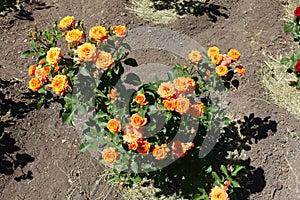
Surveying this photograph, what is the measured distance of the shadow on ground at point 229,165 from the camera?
3111 millimetres

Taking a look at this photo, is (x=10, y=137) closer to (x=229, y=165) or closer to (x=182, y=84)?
(x=182, y=84)

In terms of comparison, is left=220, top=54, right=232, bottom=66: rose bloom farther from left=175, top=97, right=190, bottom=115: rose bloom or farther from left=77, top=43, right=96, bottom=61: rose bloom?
left=77, top=43, right=96, bottom=61: rose bloom

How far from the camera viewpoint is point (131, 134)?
7.82ft

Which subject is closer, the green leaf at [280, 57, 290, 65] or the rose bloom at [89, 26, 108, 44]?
the rose bloom at [89, 26, 108, 44]

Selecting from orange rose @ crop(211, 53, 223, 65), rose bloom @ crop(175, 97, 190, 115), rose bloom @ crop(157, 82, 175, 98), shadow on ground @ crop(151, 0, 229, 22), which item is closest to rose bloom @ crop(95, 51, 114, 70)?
rose bloom @ crop(157, 82, 175, 98)

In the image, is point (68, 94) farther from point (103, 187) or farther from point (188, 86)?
point (103, 187)

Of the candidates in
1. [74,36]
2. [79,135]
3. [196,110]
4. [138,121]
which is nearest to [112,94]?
[138,121]

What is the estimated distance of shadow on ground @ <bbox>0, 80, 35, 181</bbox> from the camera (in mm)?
3450

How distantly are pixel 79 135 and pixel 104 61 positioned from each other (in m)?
1.37

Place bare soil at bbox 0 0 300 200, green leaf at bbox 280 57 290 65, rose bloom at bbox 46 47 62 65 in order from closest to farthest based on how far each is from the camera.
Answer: rose bloom at bbox 46 47 62 65
bare soil at bbox 0 0 300 200
green leaf at bbox 280 57 290 65

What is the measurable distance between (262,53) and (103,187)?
2.29 metres

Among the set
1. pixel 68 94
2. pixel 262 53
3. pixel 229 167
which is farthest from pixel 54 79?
pixel 262 53

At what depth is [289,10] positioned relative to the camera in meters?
4.56

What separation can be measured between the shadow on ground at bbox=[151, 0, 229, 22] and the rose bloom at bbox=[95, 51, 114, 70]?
227 cm
